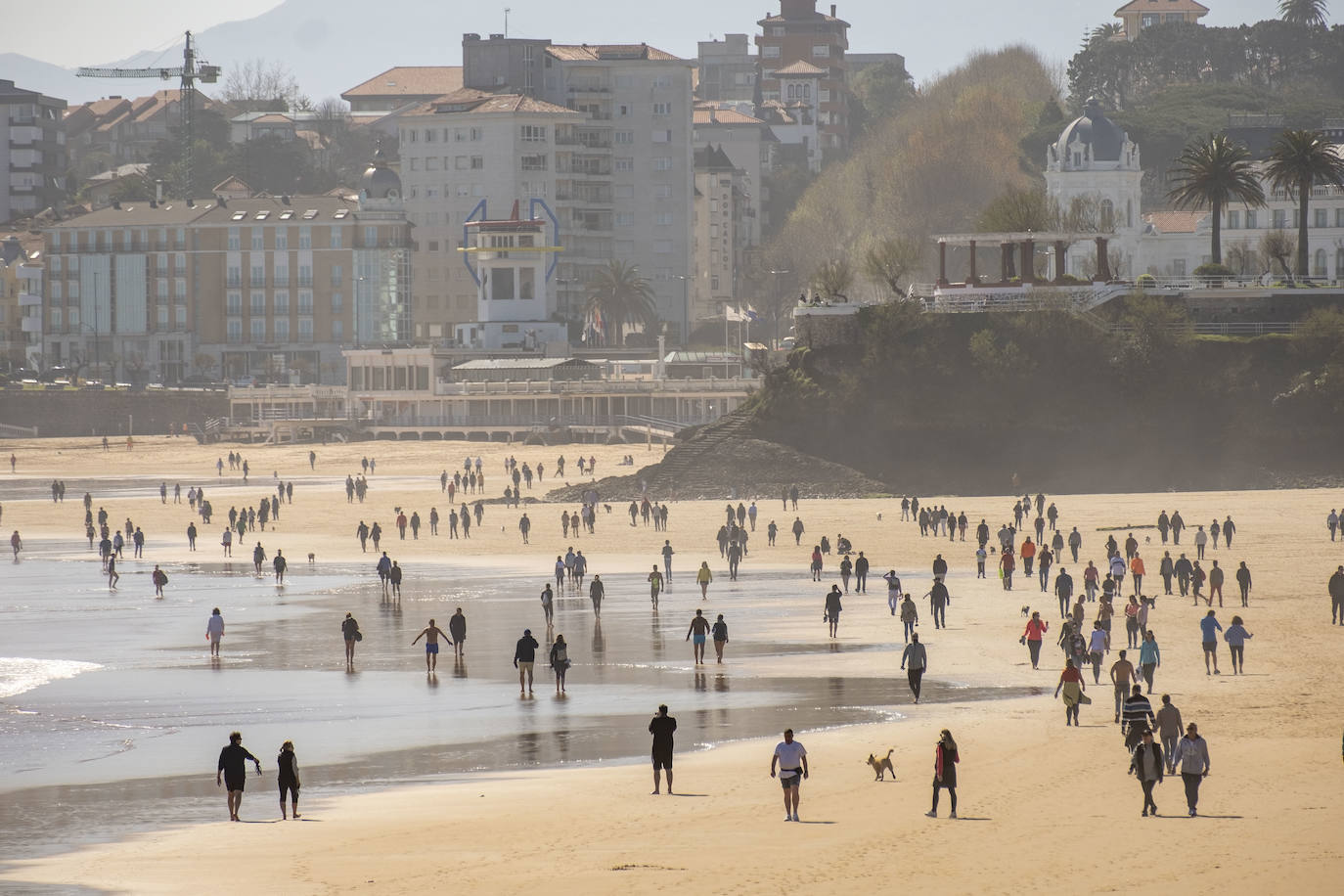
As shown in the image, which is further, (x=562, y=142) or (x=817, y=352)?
(x=562, y=142)

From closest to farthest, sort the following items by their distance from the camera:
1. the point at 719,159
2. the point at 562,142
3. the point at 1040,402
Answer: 1. the point at 1040,402
2. the point at 562,142
3. the point at 719,159

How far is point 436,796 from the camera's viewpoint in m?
22.4

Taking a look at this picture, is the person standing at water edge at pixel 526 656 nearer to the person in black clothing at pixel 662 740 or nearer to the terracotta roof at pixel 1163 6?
the person in black clothing at pixel 662 740

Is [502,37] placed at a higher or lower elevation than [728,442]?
higher

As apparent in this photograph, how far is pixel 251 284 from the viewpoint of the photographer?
13138 cm

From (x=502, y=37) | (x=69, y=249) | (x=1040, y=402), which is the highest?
(x=502, y=37)

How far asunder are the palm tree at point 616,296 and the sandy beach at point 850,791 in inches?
3206

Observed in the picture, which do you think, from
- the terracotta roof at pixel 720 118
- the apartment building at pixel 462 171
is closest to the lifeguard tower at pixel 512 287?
the apartment building at pixel 462 171

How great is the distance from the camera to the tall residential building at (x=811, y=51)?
187625mm

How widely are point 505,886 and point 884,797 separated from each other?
5313 millimetres

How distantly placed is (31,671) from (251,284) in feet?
331

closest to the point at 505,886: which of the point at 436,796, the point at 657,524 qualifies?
the point at 436,796

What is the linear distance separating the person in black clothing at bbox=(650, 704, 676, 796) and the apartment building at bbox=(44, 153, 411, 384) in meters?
110

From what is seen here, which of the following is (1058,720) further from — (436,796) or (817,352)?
(817,352)
